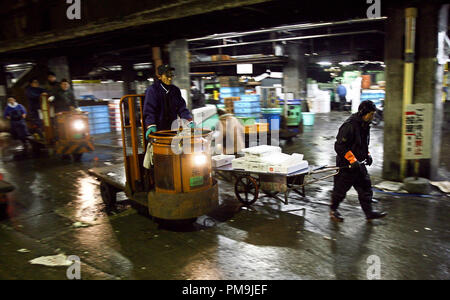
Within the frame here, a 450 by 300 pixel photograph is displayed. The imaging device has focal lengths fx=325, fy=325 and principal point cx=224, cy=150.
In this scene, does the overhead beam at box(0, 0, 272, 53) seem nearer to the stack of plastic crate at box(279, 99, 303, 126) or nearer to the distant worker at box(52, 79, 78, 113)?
the distant worker at box(52, 79, 78, 113)

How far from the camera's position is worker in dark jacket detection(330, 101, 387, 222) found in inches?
199

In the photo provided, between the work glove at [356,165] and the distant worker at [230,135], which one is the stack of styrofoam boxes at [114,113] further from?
the work glove at [356,165]

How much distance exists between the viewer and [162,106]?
17.2 feet

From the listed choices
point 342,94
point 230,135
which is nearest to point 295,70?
point 342,94

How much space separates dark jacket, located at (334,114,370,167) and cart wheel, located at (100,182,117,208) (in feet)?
13.6

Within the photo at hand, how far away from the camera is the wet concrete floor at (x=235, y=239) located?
3881 millimetres

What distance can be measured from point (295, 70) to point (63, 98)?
1391 centimetres

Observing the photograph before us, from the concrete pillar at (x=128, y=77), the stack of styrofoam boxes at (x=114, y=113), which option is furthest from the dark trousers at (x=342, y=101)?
the stack of styrofoam boxes at (x=114, y=113)

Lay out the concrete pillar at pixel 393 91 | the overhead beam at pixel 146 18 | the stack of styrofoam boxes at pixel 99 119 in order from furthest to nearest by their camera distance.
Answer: the stack of styrofoam boxes at pixel 99 119
the concrete pillar at pixel 393 91
the overhead beam at pixel 146 18

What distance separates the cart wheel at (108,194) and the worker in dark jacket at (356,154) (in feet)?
13.3

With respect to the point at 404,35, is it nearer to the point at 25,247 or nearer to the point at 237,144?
the point at 237,144
